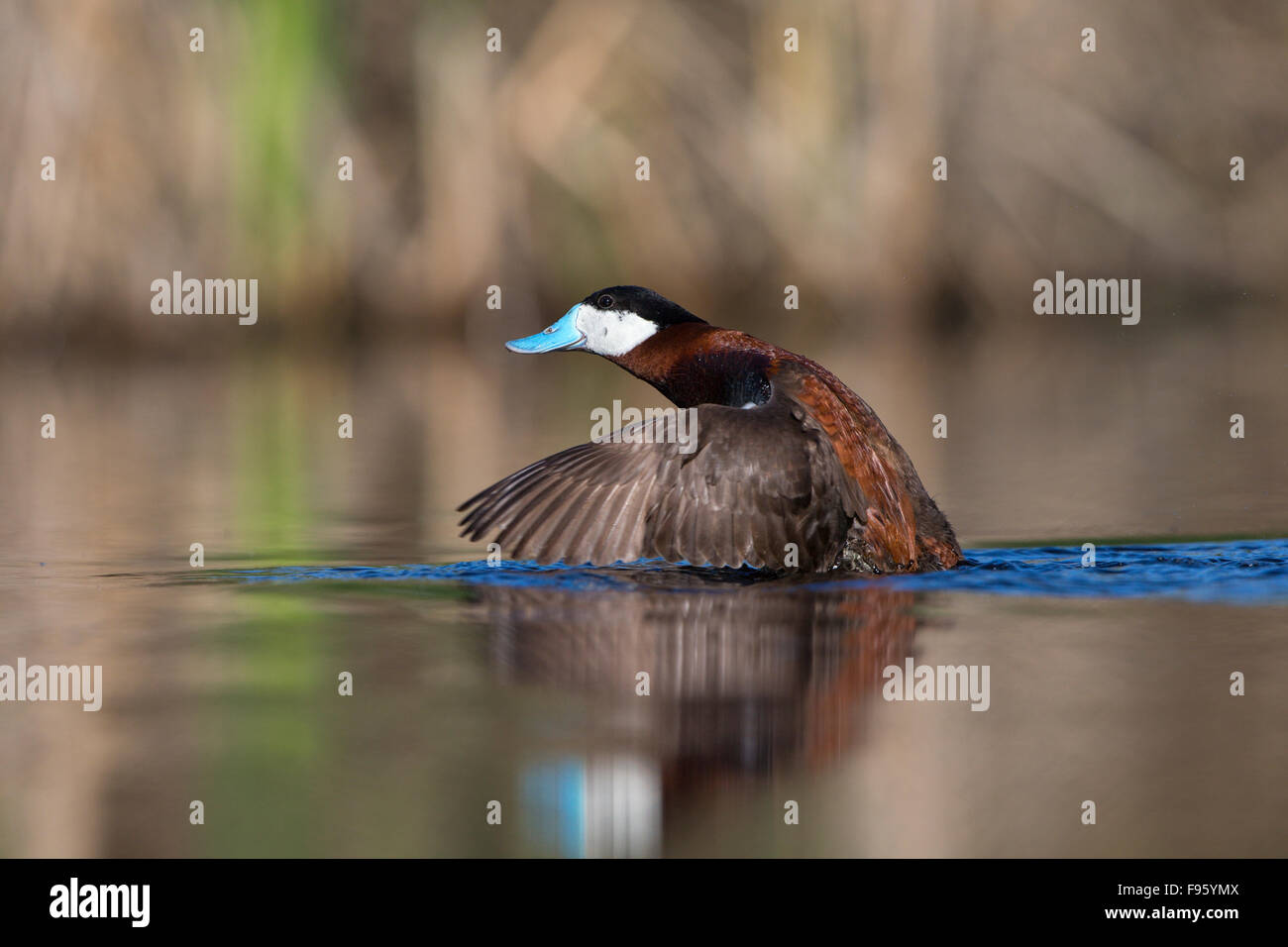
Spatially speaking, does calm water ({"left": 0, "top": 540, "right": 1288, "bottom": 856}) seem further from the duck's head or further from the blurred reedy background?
the blurred reedy background

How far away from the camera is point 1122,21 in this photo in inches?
543

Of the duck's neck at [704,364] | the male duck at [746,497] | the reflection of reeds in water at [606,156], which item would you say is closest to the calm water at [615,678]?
the male duck at [746,497]

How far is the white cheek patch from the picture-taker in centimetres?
620

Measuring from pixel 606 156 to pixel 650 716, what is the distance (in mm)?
9281

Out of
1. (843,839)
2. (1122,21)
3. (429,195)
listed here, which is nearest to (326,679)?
(843,839)

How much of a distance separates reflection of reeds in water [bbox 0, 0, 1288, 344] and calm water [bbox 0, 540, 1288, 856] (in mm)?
6292

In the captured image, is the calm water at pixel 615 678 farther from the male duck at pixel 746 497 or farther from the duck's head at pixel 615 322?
the duck's head at pixel 615 322

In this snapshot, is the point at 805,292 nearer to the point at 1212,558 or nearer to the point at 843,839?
the point at 1212,558

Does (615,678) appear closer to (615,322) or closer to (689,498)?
(689,498)

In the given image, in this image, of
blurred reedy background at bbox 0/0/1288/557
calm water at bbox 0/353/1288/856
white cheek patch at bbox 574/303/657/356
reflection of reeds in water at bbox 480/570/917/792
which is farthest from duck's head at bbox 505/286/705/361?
blurred reedy background at bbox 0/0/1288/557

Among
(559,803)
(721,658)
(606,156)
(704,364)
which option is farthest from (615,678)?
(606,156)

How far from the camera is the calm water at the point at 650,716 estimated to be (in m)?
3.10

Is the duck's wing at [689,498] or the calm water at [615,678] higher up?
the duck's wing at [689,498]

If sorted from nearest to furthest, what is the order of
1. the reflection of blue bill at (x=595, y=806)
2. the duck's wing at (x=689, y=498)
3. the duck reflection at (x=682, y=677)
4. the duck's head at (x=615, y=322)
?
1. the reflection of blue bill at (x=595, y=806)
2. the duck reflection at (x=682, y=677)
3. the duck's wing at (x=689, y=498)
4. the duck's head at (x=615, y=322)
